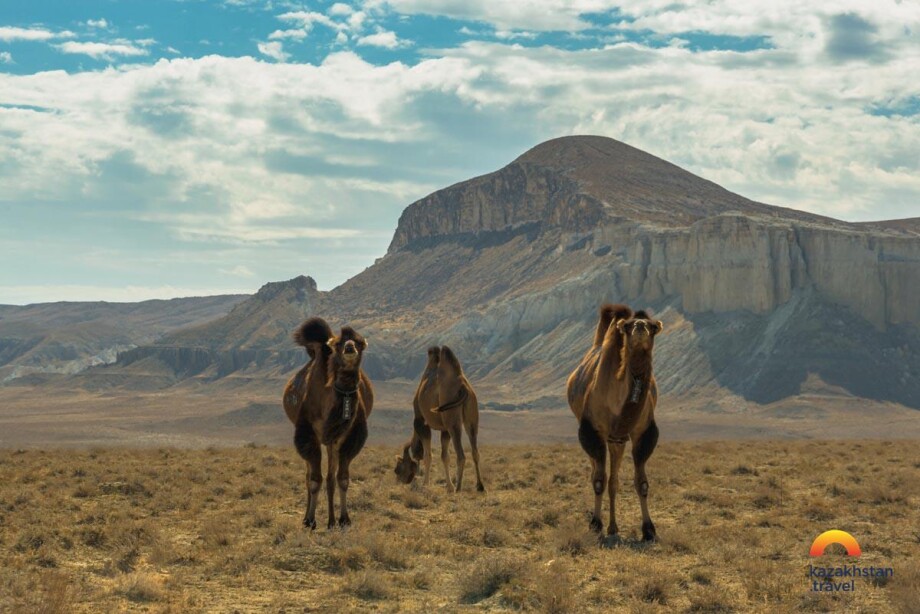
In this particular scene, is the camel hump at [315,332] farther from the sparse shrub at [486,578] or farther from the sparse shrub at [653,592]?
the sparse shrub at [653,592]

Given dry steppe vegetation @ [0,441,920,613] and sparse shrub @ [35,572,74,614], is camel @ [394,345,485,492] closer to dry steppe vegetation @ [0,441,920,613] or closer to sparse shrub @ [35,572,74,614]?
dry steppe vegetation @ [0,441,920,613]

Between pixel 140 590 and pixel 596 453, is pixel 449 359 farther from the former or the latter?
pixel 140 590

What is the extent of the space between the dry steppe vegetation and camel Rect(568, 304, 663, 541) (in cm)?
79

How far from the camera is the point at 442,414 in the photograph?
66.8ft

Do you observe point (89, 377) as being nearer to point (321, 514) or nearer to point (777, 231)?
point (777, 231)

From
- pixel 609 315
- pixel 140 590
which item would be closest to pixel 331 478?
pixel 140 590

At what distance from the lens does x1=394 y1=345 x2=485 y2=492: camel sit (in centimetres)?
2022

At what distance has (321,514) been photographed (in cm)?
1606

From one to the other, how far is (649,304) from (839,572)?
114876mm

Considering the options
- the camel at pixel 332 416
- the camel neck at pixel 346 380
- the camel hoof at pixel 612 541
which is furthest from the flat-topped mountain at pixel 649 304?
the camel neck at pixel 346 380

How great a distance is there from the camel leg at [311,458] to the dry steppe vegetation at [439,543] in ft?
0.86

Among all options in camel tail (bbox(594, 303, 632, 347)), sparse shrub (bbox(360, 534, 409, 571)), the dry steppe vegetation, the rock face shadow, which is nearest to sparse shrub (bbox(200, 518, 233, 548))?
the dry steppe vegetation

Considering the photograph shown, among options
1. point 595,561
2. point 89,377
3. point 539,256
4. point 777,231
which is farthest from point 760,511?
point 89,377

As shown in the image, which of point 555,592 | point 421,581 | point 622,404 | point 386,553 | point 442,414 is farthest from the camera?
point 442,414
